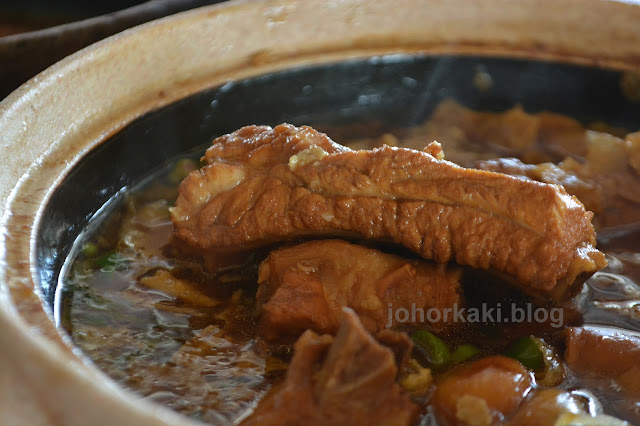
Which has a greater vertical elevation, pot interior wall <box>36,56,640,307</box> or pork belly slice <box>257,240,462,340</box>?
pot interior wall <box>36,56,640,307</box>

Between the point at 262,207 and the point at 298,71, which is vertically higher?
the point at 298,71

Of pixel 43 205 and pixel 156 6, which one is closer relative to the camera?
pixel 43 205

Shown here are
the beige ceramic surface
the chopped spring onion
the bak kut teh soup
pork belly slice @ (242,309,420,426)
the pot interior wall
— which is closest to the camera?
the beige ceramic surface

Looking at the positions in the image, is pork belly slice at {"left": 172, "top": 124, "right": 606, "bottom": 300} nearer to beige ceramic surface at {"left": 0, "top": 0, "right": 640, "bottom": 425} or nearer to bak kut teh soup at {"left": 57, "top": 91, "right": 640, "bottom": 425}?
bak kut teh soup at {"left": 57, "top": 91, "right": 640, "bottom": 425}

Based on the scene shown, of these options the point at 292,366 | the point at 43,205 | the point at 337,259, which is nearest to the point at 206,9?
the point at 43,205

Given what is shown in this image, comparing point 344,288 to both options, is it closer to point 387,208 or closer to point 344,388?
point 387,208

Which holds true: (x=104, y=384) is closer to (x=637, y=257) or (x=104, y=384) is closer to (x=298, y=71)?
(x=637, y=257)

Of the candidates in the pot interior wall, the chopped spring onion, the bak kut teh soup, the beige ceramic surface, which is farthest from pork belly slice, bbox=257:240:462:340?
the pot interior wall

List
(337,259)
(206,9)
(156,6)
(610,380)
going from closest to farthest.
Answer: (610,380)
(337,259)
(206,9)
(156,6)
